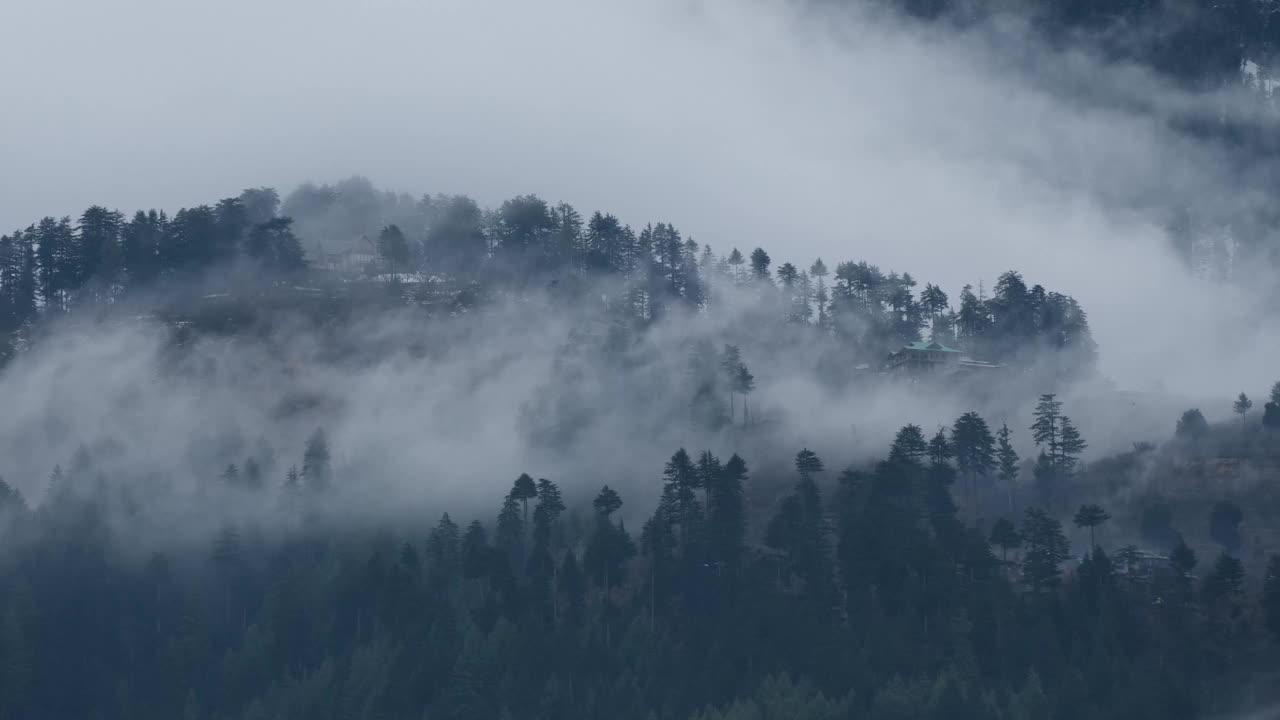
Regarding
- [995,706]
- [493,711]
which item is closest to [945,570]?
[995,706]

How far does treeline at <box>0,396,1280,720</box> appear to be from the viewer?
95250mm

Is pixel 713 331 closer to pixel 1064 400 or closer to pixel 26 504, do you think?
pixel 1064 400

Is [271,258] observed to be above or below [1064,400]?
above

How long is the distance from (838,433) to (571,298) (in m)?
46.1

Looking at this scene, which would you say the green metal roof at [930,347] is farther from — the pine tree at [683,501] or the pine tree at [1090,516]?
the pine tree at [1090,516]

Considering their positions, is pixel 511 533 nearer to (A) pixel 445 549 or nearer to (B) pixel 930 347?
(A) pixel 445 549

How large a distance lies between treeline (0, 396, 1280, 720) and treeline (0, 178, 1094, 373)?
1691 inches

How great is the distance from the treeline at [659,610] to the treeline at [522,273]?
141 feet

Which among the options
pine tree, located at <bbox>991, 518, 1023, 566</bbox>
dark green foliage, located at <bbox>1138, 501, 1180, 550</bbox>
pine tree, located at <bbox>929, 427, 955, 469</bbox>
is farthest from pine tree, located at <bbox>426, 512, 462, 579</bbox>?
dark green foliage, located at <bbox>1138, 501, 1180, 550</bbox>

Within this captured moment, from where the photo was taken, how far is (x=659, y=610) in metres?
109

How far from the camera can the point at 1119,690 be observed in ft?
293

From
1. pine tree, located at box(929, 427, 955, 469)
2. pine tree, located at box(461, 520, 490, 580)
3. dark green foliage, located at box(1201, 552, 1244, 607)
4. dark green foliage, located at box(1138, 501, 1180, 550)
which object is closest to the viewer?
dark green foliage, located at box(1201, 552, 1244, 607)

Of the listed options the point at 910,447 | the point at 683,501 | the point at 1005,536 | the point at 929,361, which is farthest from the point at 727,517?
the point at 929,361

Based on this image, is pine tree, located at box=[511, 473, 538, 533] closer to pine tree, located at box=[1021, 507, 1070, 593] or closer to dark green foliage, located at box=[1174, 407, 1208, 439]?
pine tree, located at box=[1021, 507, 1070, 593]
